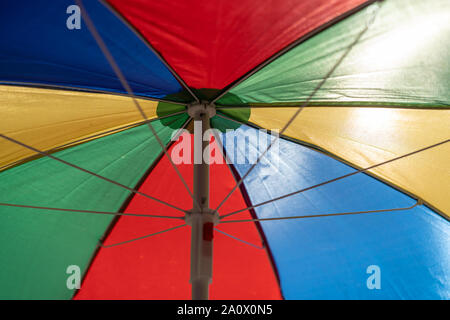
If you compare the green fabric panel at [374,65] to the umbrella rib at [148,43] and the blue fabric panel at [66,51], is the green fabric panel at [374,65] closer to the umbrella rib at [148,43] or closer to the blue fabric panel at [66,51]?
the umbrella rib at [148,43]

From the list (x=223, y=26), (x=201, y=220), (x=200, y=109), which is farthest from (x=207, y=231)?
(x=223, y=26)

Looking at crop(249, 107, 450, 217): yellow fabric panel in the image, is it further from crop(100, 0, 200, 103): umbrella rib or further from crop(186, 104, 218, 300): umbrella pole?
crop(100, 0, 200, 103): umbrella rib

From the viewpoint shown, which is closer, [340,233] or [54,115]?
[54,115]

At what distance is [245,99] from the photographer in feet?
7.21

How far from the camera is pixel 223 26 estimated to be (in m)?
1.70

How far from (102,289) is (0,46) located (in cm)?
140

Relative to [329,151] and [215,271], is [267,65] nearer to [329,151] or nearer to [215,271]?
[329,151]

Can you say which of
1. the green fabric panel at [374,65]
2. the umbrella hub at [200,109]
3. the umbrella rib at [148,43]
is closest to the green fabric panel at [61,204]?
the umbrella hub at [200,109]

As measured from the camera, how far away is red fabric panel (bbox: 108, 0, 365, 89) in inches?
64.0

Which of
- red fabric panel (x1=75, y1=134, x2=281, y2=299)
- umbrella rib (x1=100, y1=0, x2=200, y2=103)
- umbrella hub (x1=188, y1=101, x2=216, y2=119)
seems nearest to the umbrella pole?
umbrella hub (x1=188, y1=101, x2=216, y2=119)

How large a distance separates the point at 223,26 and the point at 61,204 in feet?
4.20

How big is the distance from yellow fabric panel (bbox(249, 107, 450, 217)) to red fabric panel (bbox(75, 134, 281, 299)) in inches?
19.5

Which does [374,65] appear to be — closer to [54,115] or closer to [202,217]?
[202,217]

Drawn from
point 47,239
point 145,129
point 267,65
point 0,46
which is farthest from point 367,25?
point 47,239
